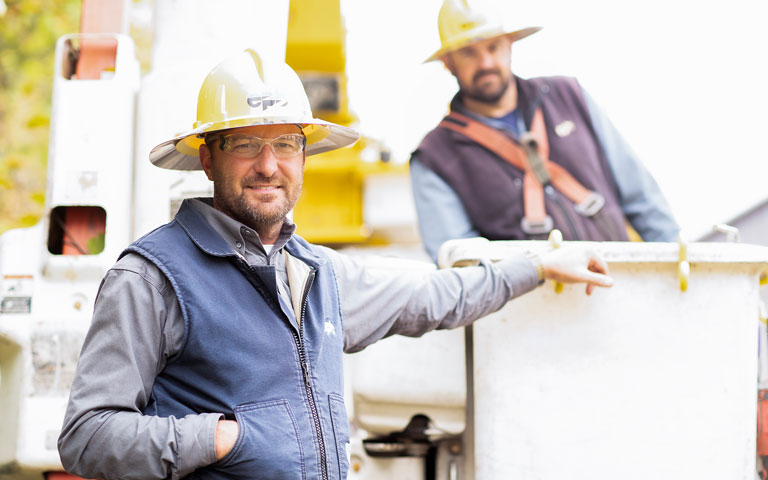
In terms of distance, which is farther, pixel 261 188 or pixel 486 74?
pixel 486 74

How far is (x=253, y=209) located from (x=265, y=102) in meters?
0.23

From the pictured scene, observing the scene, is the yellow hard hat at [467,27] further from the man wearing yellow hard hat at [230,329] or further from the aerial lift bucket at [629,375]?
the man wearing yellow hard hat at [230,329]

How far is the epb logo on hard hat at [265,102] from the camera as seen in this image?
194 centimetres

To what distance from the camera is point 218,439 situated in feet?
5.43

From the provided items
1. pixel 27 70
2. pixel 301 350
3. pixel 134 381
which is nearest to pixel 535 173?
pixel 301 350

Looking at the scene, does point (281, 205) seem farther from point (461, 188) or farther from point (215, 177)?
point (461, 188)

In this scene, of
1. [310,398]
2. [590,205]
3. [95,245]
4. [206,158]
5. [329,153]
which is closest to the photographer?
[310,398]

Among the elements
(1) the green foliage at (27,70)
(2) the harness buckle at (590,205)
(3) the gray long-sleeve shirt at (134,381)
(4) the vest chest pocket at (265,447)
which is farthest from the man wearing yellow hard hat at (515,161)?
(1) the green foliage at (27,70)

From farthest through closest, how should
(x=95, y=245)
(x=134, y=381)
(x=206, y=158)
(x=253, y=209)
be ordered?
1. (x=95, y=245)
2. (x=206, y=158)
3. (x=253, y=209)
4. (x=134, y=381)

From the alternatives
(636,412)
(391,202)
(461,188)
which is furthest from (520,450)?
(391,202)

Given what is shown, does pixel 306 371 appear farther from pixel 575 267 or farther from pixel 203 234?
pixel 575 267

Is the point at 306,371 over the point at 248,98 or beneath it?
beneath

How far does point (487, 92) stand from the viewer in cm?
364

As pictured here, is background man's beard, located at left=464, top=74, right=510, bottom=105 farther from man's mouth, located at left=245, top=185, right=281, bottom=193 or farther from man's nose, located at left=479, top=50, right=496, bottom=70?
man's mouth, located at left=245, top=185, right=281, bottom=193
